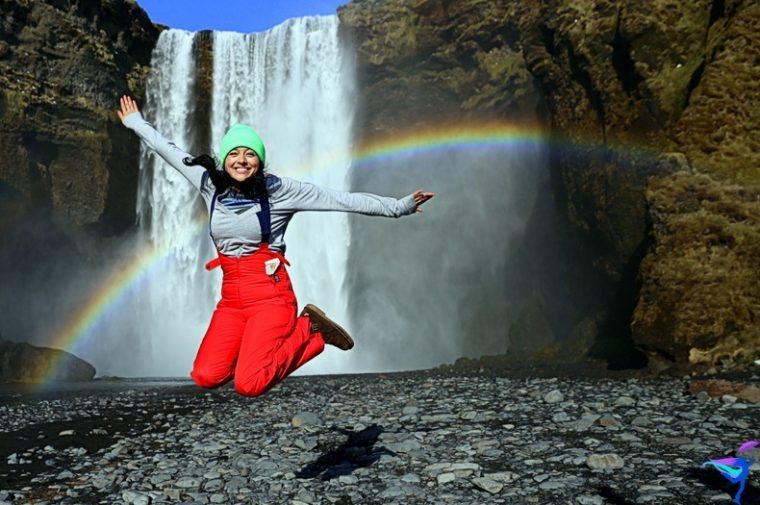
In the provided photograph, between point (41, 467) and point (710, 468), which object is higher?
point (710, 468)

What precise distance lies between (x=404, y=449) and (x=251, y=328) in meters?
3.05

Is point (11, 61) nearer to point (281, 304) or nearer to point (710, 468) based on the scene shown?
point (281, 304)

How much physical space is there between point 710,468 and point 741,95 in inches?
469

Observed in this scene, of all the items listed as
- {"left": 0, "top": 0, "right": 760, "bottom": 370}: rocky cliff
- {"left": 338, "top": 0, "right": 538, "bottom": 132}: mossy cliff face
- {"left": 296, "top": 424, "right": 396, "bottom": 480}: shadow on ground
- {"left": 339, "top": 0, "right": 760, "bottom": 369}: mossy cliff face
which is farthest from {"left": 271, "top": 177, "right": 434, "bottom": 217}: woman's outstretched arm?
{"left": 338, "top": 0, "right": 538, "bottom": 132}: mossy cliff face

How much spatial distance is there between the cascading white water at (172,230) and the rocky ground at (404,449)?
22846mm

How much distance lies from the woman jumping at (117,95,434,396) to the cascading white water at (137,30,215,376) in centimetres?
3057

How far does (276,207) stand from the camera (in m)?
5.28

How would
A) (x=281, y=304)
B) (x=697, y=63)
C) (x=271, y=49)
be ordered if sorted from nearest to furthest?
(x=281, y=304), (x=697, y=63), (x=271, y=49)

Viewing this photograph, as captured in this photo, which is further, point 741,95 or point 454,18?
point 454,18

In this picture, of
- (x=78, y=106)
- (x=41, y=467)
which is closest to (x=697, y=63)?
(x=41, y=467)

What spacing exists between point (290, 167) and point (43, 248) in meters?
13.1

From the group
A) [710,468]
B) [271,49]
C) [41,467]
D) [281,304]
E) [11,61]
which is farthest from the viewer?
[271,49]

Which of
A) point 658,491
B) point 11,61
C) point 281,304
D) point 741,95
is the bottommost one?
point 658,491

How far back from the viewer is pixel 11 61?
1224 inches
